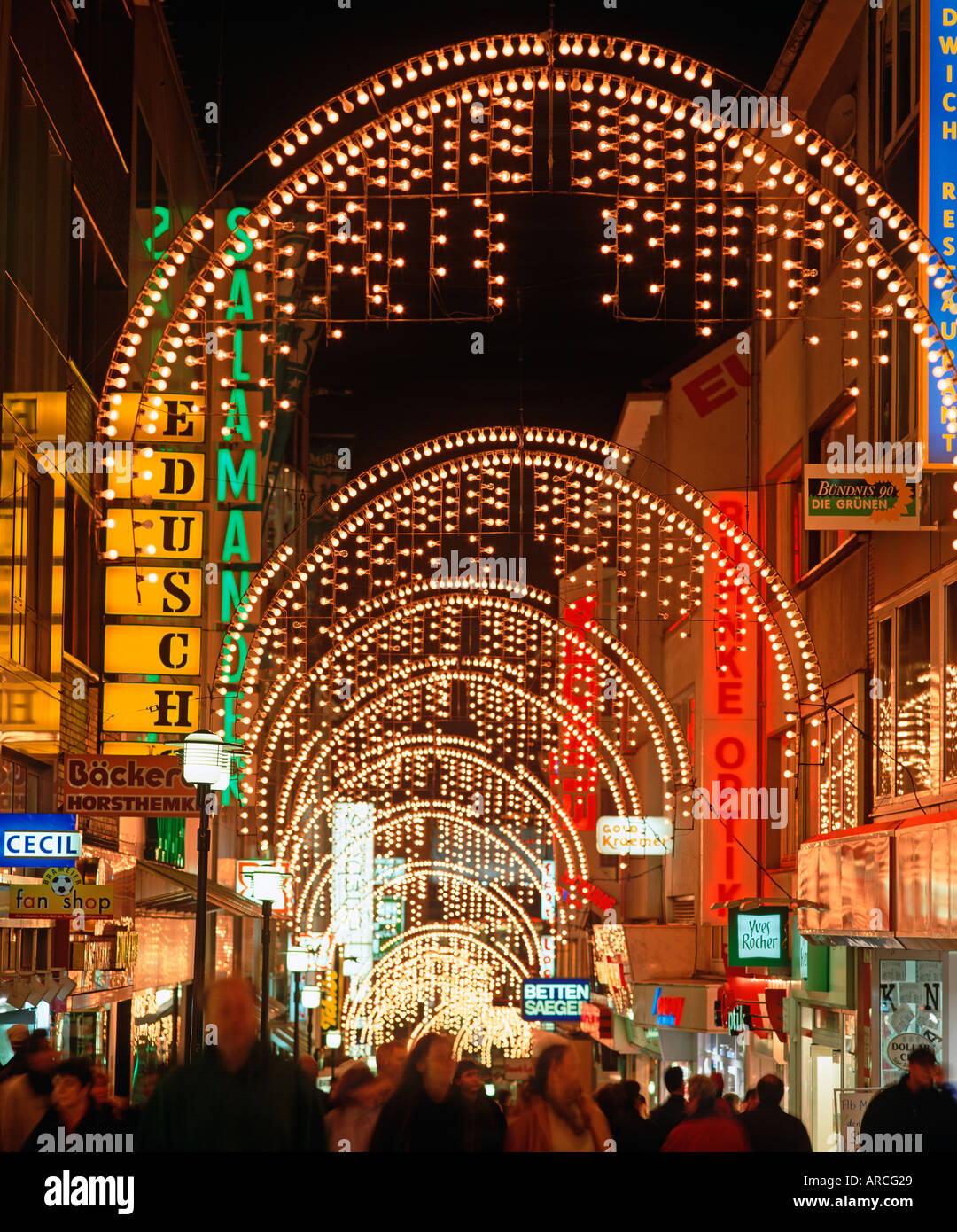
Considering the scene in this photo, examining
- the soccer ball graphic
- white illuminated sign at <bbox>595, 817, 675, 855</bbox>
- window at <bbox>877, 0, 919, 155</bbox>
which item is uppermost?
window at <bbox>877, 0, 919, 155</bbox>

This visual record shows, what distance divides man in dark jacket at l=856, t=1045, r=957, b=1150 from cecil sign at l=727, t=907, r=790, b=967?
10.1 metres

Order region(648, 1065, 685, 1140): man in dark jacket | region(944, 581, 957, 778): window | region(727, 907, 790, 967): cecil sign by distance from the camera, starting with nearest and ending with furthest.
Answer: region(648, 1065, 685, 1140): man in dark jacket
region(944, 581, 957, 778): window
region(727, 907, 790, 967): cecil sign

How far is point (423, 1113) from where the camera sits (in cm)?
760

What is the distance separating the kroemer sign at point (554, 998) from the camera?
39.7 metres

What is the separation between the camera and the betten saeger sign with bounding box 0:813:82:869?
16.2 m

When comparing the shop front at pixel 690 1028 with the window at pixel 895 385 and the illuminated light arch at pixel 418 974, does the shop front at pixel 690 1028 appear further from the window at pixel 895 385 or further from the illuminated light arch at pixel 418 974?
the illuminated light arch at pixel 418 974

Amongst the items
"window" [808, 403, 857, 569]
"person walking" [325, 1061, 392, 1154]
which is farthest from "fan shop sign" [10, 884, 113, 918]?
"window" [808, 403, 857, 569]

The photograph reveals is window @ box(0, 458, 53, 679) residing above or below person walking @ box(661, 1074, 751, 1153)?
above

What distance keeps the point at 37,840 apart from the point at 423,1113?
9.48 m

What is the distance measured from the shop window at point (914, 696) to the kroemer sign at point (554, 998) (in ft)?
74.8

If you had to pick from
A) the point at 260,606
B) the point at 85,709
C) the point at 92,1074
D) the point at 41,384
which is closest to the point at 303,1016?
the point at 260,606

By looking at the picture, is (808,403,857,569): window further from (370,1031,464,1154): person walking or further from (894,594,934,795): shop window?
(370,1031,464,1154): person walking

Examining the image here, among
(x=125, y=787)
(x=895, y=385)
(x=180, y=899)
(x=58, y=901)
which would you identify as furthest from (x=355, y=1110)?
(x=180, y=899)
